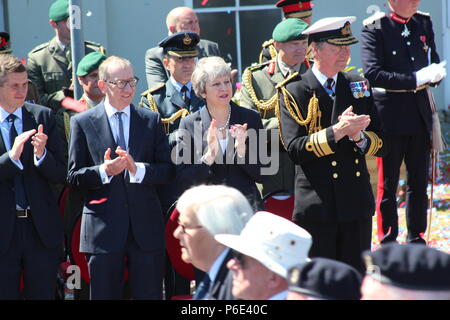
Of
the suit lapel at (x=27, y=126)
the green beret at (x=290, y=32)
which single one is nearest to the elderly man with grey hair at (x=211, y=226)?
the suit lapel at (x=27, y=126)

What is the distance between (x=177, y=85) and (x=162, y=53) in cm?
77

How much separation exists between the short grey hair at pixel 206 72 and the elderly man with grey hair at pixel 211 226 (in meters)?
1.73

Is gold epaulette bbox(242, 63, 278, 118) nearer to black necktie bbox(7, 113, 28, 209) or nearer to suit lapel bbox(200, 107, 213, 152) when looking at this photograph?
suit lapel bbox(200, 107, 213, 152)

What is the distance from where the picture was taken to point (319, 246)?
5.77 m

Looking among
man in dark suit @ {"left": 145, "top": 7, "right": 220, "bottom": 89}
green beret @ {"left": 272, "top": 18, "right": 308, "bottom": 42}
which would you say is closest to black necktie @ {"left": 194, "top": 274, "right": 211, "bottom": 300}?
green beret @ {"left": 272, "top": 18, "right": 308, "bottom": 42}

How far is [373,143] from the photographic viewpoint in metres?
5.76

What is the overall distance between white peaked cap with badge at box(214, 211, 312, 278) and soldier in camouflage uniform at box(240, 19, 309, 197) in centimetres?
250

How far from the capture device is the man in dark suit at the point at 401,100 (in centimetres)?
703

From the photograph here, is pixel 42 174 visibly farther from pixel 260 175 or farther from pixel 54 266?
pixel 260 175

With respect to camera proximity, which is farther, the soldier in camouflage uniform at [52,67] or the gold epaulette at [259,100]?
the soldier in camouflage uniform at [52,67]

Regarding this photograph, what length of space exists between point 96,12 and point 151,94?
426 centimetres

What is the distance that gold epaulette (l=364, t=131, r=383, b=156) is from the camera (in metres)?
5.76

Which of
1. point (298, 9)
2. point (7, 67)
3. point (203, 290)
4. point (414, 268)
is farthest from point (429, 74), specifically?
point (414, 268)

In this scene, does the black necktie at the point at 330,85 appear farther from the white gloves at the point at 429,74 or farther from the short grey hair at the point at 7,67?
the short grey hair at the point at 7,67
